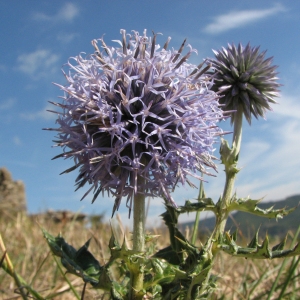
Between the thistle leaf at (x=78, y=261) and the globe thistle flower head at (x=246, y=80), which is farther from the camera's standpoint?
the globe thistle flower head at (x=246, y=80)

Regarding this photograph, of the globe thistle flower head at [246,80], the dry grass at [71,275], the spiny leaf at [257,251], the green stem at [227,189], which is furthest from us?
the dry grass at [71,275]

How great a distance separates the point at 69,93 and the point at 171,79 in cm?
61

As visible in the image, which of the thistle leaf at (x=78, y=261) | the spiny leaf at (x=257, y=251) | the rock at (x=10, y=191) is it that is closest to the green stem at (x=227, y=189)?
the spiny leaf at (x=257, y=251)

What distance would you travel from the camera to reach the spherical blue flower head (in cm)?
210

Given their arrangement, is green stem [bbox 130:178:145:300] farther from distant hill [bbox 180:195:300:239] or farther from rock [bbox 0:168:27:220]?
rock [bbox 0:168:27:220]

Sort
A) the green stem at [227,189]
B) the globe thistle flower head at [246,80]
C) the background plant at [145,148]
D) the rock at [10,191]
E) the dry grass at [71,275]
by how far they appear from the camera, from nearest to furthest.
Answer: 1. the background plant at [145,148]
2. the green stem at [227,189]
3. the globe thistle flower head at [246,80]
4. the dry grass at [71,275]
5. the rock at [10,191]

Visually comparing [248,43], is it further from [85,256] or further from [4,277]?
[4,277]

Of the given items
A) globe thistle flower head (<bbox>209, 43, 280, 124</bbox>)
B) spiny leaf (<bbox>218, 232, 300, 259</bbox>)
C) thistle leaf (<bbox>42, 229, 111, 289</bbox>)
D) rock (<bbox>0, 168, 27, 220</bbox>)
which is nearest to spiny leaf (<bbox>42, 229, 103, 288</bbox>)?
thistle leaf (<bbox>42, 229, 111, 289</bbox>)

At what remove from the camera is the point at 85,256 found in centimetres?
231

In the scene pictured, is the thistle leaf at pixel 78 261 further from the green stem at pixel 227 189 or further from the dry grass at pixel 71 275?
the green stem at pixel 227 189

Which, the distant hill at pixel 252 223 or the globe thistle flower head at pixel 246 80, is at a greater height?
the globe thistle flower head at pixel 246 80

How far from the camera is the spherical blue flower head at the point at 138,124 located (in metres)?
2.10

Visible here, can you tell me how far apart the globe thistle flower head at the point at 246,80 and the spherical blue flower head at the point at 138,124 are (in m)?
0.64

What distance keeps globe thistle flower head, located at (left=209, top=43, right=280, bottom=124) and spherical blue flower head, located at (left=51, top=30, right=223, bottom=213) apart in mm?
645
